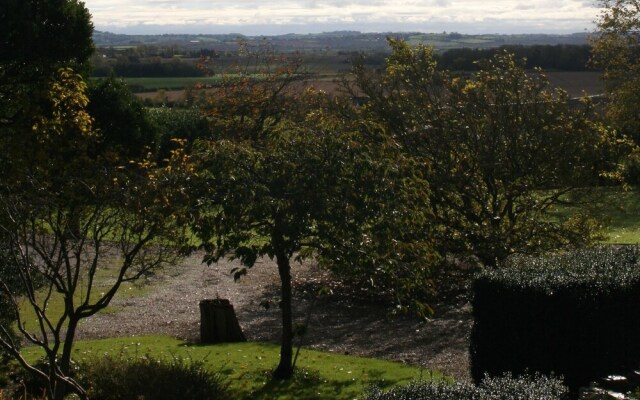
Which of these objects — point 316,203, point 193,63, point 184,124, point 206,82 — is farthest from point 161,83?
point 316,203

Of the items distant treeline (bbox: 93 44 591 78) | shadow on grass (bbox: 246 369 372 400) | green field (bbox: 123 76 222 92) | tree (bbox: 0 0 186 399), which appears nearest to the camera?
tree (bbox: 0 0 186 399)

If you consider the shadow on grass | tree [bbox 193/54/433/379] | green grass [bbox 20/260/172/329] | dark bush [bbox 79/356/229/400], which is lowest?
green grass [bbox 20/260/172/329]

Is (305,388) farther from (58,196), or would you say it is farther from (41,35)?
(41,35)

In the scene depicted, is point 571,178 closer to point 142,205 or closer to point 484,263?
point 484,263

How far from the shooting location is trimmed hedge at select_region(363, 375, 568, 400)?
6359 mm

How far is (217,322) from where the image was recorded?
52.2ft

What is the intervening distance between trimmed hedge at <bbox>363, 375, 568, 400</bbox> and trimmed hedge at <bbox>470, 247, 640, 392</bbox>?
3305 mm

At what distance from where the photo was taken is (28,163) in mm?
15445

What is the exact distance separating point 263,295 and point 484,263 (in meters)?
5.66

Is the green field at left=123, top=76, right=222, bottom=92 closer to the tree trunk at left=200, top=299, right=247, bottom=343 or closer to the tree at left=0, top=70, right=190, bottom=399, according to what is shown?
the tree trunk at left=200, top=299, right=247, bottom=343

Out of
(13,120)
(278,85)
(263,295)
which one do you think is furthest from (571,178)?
(278,85)

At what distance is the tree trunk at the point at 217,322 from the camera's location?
15.8m

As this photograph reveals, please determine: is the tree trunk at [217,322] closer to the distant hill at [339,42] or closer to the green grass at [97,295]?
the green grass at [97,295]

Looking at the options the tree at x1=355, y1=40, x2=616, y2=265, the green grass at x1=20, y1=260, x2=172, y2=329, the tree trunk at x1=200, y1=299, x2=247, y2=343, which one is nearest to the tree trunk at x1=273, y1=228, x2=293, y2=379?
the tree trunk at x1=200, y1=299, x2=247, y2=343
